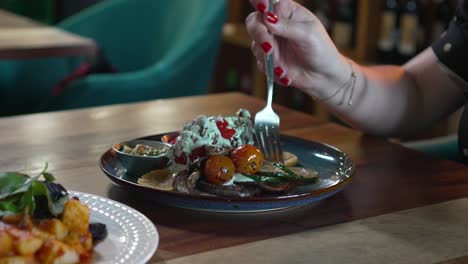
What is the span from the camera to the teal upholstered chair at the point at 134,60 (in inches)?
91.8

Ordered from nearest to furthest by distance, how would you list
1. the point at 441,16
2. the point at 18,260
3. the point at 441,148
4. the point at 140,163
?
1. the point at 18,260
2. the point at 140,163
3. the point at 441,148
4. the point at 441,16

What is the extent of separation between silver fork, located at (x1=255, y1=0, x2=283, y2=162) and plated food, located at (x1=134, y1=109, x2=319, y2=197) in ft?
0.22

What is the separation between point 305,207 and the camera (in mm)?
1003

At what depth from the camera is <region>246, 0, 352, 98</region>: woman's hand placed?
1232mm

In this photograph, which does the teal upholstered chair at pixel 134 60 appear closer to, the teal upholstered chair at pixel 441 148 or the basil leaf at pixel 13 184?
the teal upholstered chair at pixel 441 148

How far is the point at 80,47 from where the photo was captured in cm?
228

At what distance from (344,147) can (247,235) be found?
434 mm

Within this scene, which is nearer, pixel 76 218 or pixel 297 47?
pixel 76 218

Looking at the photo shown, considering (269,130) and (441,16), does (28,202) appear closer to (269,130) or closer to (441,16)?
(269,130)

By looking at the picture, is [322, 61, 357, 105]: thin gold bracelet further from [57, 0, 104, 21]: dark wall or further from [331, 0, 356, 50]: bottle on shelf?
[57, 0, 104, 21]: dark wall

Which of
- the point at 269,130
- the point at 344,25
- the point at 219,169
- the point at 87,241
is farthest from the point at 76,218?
the point at 344,25

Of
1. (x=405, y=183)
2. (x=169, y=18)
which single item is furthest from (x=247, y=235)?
(x=169, y=18)

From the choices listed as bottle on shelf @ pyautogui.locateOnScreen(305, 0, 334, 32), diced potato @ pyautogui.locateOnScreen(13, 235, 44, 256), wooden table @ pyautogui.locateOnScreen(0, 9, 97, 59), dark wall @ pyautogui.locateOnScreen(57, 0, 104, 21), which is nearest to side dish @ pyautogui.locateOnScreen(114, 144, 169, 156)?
diced potato @ pyautogui.locateOnScreen(13, 235, 44, 256)

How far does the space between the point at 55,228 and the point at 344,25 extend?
2.54m
